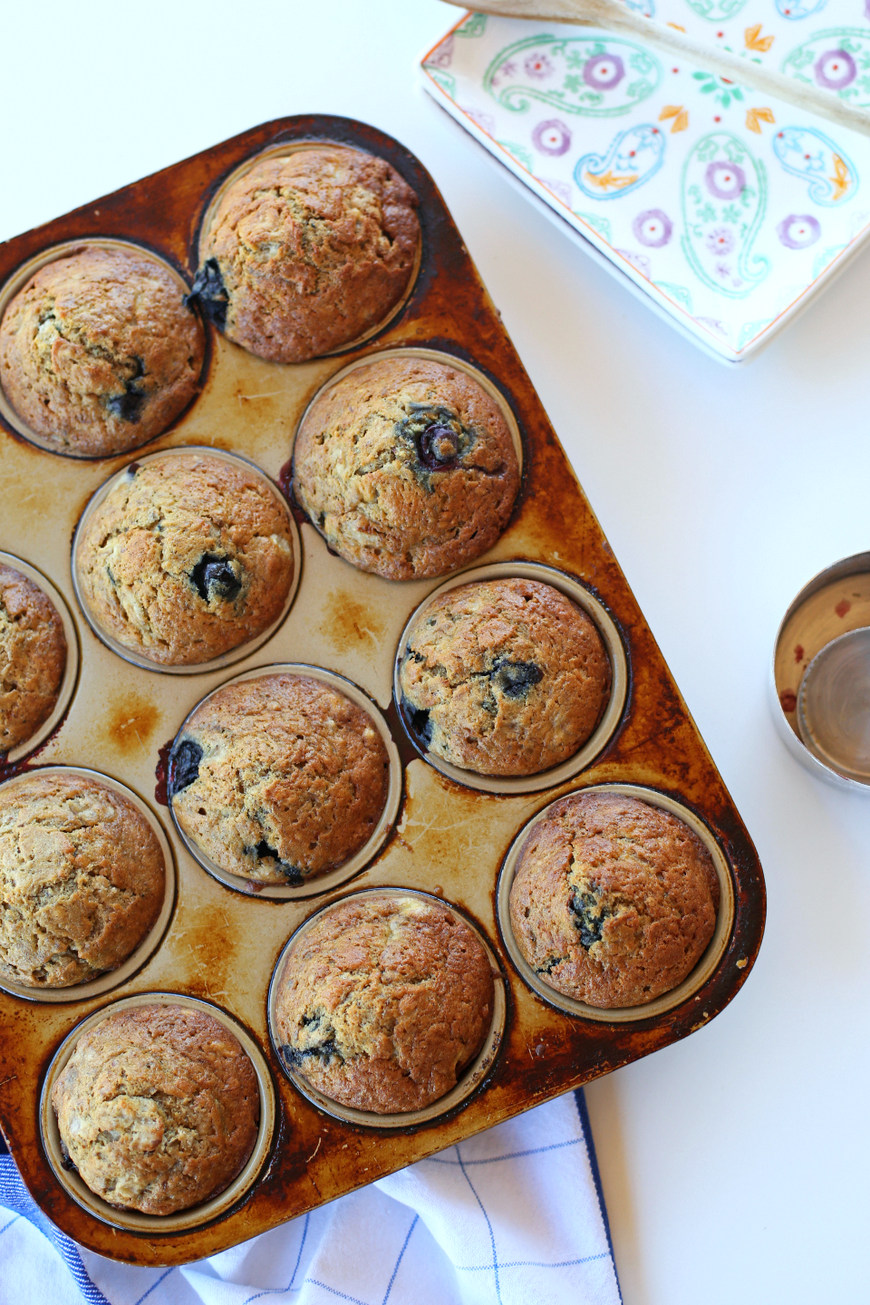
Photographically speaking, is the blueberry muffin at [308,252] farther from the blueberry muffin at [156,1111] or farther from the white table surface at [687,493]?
the blueberry muffin at [156,1111]

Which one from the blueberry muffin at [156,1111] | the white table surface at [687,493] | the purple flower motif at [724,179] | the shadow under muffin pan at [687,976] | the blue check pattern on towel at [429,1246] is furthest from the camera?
the purple flower motif at [724,179]

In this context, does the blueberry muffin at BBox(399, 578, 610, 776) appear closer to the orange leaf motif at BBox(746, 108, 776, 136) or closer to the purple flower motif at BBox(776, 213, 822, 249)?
the purple flower motif at BBox(776, 213, 822, 249)

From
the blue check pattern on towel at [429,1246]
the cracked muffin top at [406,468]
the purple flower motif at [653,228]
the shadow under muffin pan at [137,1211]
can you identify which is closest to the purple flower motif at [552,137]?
the purple flower motif at [653,228]

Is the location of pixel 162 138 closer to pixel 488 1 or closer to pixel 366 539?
pixel 488 1

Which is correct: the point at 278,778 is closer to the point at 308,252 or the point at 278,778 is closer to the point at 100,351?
the point at 100,351

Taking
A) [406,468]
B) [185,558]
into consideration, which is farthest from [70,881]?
[406,468]
